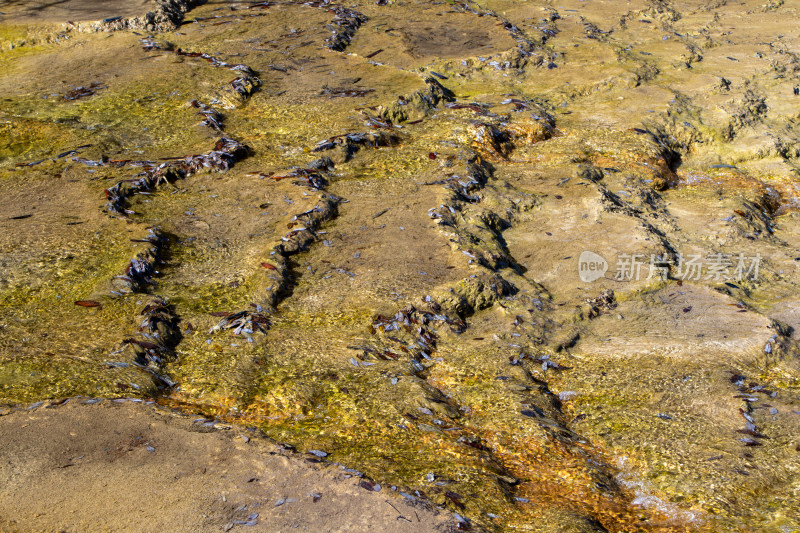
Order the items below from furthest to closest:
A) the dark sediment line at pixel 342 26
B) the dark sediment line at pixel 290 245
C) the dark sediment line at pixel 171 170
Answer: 1. the dark sediment line at pixel 342 26
2. the dark sediment line at pixel 171 170
3. the dark sediment line at pixel 290 245

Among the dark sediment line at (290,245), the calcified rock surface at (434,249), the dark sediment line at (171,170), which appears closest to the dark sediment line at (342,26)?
the calcified rock surface at (434,249)

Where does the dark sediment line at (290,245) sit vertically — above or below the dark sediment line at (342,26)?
below

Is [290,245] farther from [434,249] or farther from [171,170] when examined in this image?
[171,170]

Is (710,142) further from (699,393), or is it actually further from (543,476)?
(543,476)

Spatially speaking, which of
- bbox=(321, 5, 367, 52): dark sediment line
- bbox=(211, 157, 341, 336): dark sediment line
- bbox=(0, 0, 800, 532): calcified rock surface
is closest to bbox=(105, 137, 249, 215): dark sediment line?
bbox=(0, 0, 800, 532): calcified rock surface

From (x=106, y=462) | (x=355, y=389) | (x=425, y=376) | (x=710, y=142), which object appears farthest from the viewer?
(x=710, y=142)

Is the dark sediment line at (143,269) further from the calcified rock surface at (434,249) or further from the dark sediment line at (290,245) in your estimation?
the dark sediment line at (290,245)

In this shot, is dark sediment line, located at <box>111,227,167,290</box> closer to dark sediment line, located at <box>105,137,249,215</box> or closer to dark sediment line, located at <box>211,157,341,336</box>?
dark sediment line, located at <box>105,137,249,215</box>

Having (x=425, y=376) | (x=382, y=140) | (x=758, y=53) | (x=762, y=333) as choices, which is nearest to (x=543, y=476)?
(x=425, y=376)
